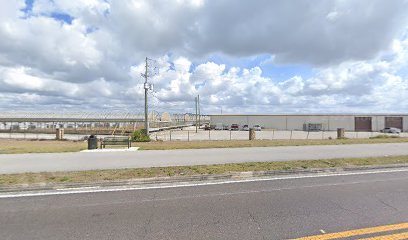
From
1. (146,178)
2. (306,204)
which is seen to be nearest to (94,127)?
(146,178)

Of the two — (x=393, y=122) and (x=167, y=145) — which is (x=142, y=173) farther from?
(x=393, y=122)

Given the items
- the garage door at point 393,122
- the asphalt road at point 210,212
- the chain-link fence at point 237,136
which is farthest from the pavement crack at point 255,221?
the garage door at point 393,122

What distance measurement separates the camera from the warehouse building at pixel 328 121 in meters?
62.1

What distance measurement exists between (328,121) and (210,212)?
66.6 meters

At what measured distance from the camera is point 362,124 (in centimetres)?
6288

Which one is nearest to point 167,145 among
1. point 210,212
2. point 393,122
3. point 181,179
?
point 181,179

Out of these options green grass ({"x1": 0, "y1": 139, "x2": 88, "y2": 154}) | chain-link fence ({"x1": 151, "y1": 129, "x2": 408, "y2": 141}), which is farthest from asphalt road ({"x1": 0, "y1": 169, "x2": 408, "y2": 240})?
chain-link fence ({"x1": 151, "y1": 129, "x2": 408, "y2": 141})

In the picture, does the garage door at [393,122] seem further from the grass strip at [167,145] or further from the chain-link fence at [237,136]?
the grass strip at [167,145]

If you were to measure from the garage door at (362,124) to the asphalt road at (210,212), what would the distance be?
63.2 meters

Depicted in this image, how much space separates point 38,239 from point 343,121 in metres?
69.8

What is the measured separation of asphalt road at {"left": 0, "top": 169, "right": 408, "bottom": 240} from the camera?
4250 millimetres

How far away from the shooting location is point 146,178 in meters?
7.77

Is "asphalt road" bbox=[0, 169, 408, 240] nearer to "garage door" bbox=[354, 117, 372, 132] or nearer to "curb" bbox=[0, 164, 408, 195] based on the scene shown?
"curb" bbox=[0, 164, 408, 195]

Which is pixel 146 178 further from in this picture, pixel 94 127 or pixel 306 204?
pixel 94 127
